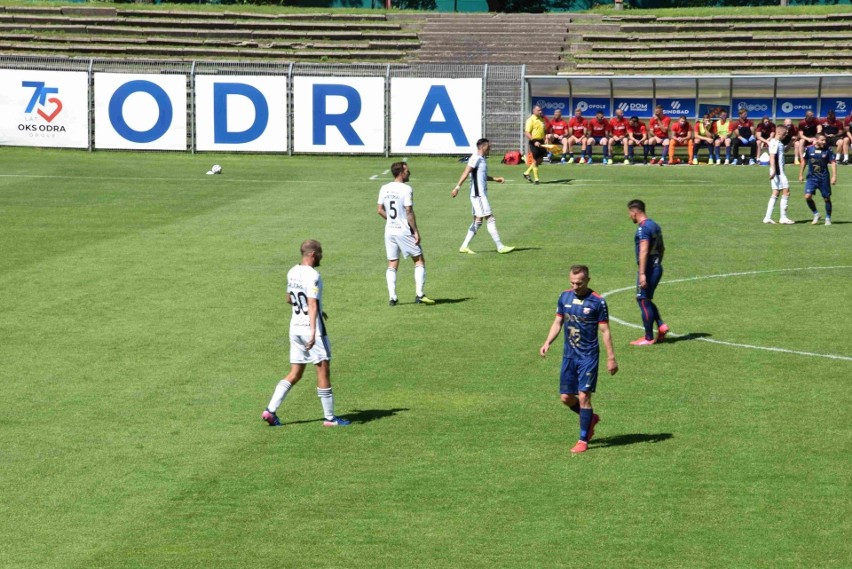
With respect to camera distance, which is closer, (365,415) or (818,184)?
(365,415)

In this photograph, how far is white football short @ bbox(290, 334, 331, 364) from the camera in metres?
14.7

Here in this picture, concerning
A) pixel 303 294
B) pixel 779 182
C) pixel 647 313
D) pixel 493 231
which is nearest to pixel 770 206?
pixel 779 182

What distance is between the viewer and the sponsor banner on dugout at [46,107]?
4778 cm

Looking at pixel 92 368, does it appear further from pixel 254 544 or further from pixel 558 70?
pixel 558 70

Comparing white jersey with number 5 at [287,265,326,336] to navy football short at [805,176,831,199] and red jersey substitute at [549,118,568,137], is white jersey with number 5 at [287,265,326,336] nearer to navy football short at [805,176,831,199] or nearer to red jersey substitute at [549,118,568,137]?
navy football short at [805,176,831,199]

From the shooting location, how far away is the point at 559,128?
46.8 metres

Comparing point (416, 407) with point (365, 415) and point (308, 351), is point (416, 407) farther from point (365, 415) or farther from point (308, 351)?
point (308, 351)

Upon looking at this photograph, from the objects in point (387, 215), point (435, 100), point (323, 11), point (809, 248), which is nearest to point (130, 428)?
point (387, 215)

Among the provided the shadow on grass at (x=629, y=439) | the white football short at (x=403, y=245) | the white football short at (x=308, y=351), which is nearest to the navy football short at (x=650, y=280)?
the white football short at (x=403, y=245)

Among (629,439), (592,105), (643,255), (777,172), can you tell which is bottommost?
(629,439)

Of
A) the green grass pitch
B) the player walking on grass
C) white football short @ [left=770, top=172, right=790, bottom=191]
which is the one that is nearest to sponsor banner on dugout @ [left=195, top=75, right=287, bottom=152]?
the green grass pitch

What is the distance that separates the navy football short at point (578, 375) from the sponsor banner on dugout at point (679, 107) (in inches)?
1438

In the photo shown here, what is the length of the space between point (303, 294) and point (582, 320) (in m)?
3.18

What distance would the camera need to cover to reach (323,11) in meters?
61.1
